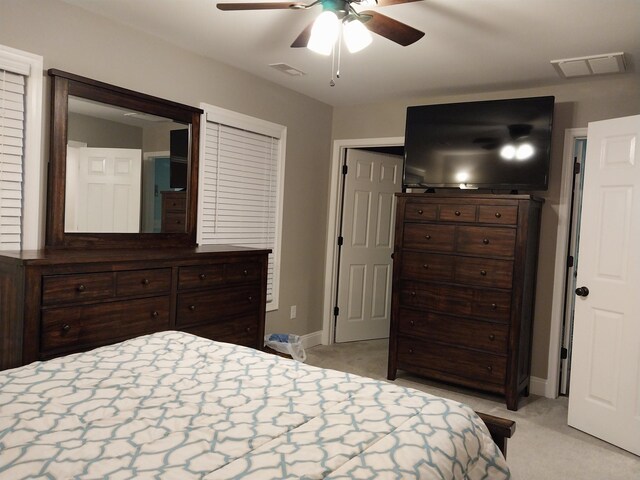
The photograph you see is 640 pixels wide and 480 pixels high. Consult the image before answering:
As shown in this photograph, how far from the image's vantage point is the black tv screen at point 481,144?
→ 142 inches

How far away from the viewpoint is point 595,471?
2.65m

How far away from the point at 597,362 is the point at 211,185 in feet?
9.64

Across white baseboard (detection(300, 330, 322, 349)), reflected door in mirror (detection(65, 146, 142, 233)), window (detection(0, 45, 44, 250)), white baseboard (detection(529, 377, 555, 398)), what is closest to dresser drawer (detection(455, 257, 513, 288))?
white baseboard (detection(529, 377, 555, 398))

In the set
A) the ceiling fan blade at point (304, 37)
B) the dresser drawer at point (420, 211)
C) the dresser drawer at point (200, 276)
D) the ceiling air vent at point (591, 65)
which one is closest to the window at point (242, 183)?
the dresser drawer at point (200, 276)

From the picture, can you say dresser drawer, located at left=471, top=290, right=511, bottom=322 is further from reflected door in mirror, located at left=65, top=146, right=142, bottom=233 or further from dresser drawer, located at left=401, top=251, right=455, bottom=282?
reflected door in mirror, located at left=65, top=146, right=142, bottom=233

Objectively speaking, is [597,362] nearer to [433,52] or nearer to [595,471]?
[595,471]

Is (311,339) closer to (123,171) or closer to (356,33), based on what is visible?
(123,171)

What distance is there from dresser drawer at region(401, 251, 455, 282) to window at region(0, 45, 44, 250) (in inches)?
101

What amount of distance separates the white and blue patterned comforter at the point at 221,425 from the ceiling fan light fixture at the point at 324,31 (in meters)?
1.43

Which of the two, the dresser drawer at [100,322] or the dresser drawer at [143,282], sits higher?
the dresser drawer at [143,282]

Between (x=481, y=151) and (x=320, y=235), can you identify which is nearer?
(x=481, y=151)

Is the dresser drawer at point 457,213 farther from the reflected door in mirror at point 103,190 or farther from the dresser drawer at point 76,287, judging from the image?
the dresser drawer at point 76,287

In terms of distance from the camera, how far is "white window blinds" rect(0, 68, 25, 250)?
8.44 ft

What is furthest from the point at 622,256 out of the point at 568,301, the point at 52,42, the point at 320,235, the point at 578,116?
the point at 52,42
